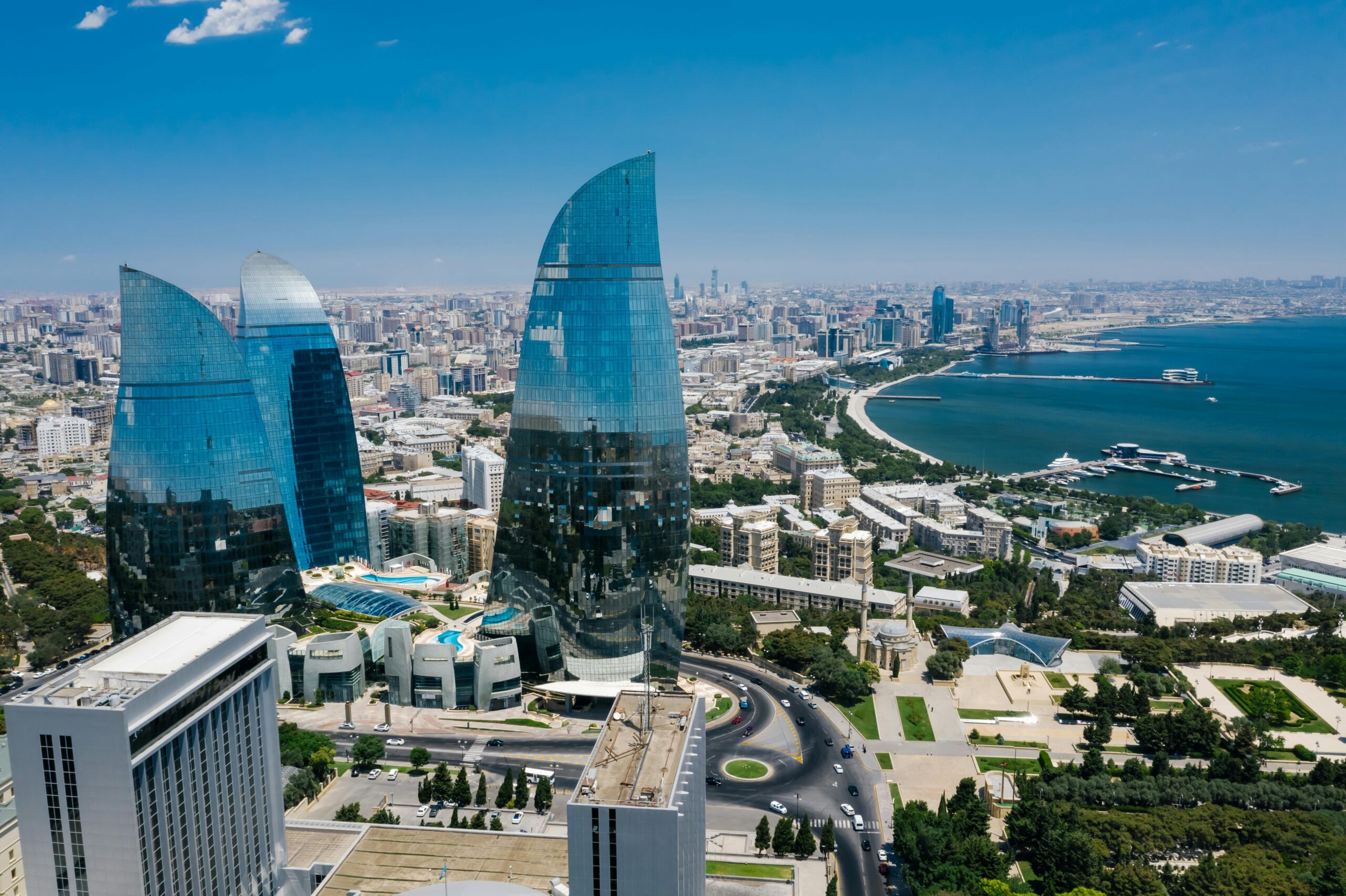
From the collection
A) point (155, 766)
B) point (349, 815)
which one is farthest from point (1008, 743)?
point (155, 766)

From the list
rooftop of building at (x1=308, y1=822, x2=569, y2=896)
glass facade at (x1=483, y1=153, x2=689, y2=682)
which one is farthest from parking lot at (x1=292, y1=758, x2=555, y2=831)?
glass facade at (x1=483, y1=153, x2=689, y2=682)

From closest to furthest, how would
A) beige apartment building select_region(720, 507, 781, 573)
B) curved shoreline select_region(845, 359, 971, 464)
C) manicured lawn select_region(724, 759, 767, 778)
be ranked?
manicured lawn select_region(724, 759, 767, 778) → beige apartment building select_region(720, 507, 781, 573) → curved shoreline select_region(845, 359, 971, 464)

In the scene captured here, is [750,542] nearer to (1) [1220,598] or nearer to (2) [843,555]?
(2) [843,555]

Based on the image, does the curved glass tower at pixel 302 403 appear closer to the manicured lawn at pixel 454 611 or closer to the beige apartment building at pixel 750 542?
the manicured lawn at pixel 454 611

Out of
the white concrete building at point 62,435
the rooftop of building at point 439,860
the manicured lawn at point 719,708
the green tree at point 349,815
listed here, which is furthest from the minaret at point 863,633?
the white concrete building at point 62,435

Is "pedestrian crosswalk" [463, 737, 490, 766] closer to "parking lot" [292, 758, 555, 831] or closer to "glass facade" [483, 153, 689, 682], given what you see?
"parking lot" [292, 758, 555, 831]

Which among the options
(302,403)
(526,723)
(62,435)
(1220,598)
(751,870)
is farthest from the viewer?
(62,435)

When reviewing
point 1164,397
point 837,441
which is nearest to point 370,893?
point 837,441
